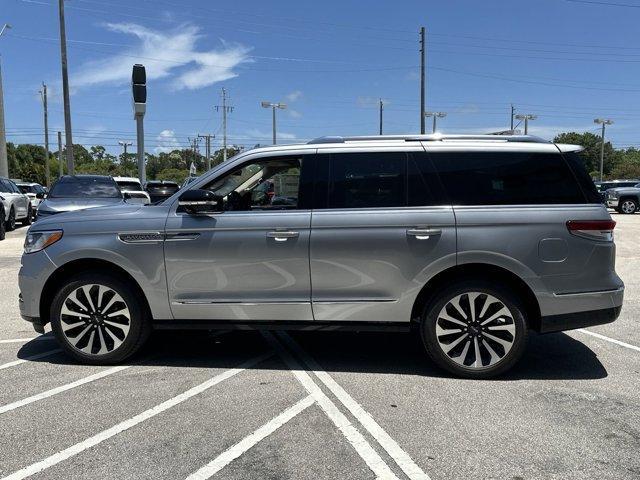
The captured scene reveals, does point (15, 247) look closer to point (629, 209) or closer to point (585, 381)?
point (585, 381)

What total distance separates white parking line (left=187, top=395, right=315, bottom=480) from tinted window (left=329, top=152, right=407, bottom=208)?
1.60m

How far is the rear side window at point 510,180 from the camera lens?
4.55 metres

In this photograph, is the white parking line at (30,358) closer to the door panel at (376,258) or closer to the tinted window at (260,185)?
the tinted window at (260,185)

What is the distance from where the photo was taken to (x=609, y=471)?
316 cm

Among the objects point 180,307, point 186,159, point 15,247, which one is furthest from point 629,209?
point 186,159

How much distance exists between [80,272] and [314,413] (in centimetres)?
244

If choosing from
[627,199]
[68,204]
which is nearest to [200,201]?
[68,204]

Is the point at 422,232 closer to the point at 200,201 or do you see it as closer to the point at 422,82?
the point at 200,201

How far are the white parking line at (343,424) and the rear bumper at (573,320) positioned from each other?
185 cm

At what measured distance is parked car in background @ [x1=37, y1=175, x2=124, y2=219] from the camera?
39.4 feet

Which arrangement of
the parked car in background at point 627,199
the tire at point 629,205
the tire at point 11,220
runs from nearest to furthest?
the tire at point 11,220 < the parked car in background at point 627,199 < the tire at point 629,205

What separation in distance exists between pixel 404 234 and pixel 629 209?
2850 centimetres

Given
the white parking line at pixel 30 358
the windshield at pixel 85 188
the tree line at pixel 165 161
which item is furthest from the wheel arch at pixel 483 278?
the tree line at pixel 165 161

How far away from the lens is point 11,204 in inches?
658
